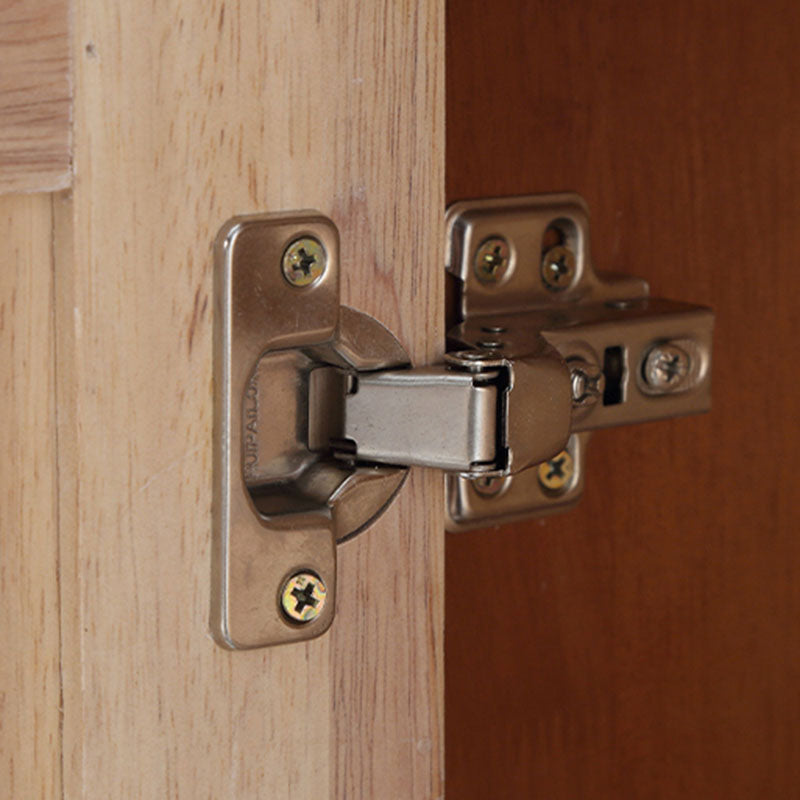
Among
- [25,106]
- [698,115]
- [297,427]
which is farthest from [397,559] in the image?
[698,115]

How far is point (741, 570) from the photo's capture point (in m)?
0.78

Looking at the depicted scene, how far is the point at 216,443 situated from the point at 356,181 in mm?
95

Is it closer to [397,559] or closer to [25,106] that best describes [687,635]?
[397,559]

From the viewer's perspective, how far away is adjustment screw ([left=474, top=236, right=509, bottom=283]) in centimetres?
65

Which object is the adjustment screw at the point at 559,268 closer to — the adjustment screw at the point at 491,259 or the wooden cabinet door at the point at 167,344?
the adjustment screw at the point at 491,259

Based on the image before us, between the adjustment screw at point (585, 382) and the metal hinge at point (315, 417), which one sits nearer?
the metal hinge at point (315, 417)

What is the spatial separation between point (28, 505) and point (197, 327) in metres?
0.08

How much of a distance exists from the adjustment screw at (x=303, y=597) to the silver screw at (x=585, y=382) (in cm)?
16

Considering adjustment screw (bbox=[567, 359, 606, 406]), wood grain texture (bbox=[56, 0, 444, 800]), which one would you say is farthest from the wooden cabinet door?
adjustment screw (bbox=[567, 359, 606, 406])

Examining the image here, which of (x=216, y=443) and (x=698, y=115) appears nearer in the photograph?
(x=216, y=443)

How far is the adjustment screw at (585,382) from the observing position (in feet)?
2.05

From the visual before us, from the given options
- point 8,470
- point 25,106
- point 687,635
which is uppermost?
point 25,106

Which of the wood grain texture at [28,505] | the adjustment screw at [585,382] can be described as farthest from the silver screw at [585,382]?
the wood grain texture at [28,505]

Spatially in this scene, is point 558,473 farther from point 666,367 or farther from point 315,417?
point 315,417
